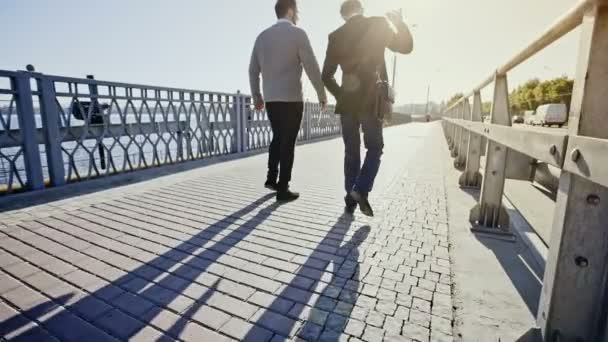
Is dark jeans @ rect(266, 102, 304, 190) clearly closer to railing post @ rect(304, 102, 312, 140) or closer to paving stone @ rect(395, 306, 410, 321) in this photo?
paving stone @ rect(395, 306, 410, 321)

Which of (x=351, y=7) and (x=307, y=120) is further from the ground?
(x=351, y=7)

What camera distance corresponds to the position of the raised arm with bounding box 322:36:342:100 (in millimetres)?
3053

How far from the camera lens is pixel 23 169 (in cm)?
371

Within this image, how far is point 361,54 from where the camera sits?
290 centimetres

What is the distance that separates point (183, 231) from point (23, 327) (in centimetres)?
126

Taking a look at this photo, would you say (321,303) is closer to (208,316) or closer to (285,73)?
(208,316)

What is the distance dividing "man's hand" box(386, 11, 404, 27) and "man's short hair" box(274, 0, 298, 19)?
122 centimetres

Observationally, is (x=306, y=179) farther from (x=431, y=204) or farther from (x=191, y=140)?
(x=191, y=140)

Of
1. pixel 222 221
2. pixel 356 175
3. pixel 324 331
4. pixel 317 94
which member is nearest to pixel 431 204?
pixel 356 175

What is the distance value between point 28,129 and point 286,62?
3.06 meters

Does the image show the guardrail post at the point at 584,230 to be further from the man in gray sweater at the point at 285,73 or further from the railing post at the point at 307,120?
the railing post at the point at 307,120

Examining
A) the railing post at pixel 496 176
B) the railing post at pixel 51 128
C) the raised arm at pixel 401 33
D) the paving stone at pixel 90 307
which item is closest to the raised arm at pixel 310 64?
the raised arm at pixel 401 33

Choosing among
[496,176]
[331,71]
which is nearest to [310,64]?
[331,71]

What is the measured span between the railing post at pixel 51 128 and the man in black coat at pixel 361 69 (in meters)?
3.34
